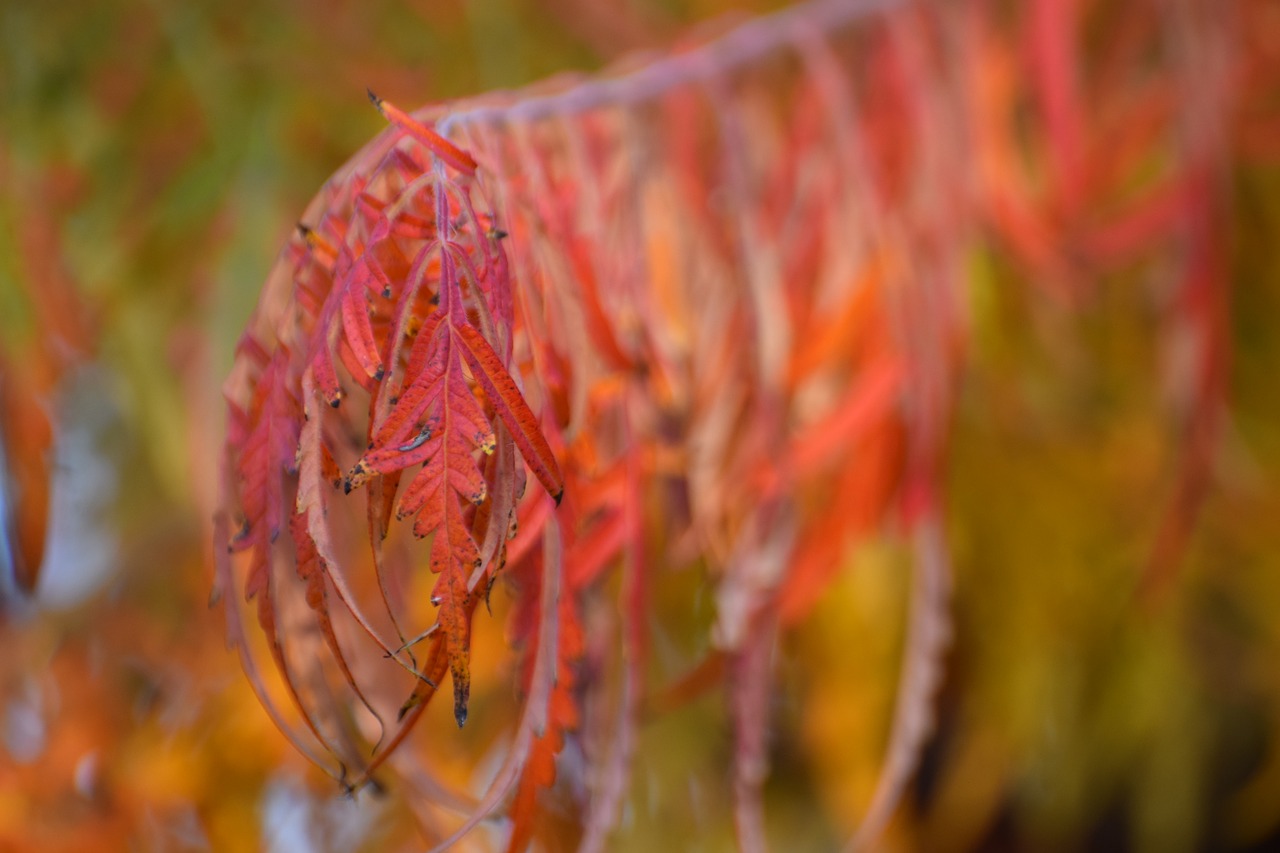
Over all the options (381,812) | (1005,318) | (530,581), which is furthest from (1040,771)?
(530,581)

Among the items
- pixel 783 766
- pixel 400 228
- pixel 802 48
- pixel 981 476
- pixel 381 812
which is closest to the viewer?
pixel 400 228

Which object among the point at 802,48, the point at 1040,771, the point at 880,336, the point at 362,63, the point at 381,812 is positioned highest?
the point at 362,63

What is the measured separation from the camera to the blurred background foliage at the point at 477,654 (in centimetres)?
71

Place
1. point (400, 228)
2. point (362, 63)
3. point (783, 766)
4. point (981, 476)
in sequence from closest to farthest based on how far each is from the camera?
point (400, 228) → point (362, 63) → point (981, 476) → point (783, 766)

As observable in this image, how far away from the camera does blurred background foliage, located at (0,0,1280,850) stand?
71 cm

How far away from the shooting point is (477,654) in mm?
705

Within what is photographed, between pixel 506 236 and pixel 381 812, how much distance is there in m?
0.53

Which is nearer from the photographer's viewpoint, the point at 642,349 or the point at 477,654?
the point at 642,349

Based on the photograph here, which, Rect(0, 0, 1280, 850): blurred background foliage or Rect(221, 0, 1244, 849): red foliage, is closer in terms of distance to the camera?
Rect(221, 0, 1244, 849): red foliage

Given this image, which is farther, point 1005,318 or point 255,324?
point 1005,318

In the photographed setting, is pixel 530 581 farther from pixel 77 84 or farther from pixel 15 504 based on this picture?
pixel 77 84

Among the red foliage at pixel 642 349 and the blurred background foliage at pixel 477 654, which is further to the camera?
the blurred background foliage at pixel 477 654

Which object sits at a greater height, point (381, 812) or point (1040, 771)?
point (381, 812)

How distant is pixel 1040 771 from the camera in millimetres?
1124
